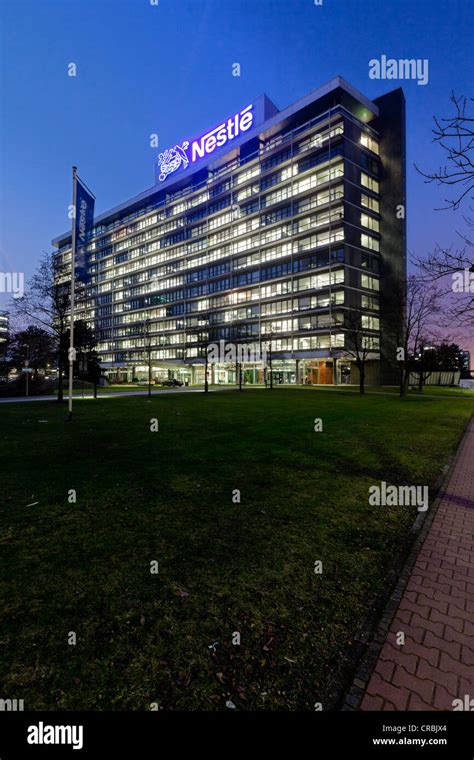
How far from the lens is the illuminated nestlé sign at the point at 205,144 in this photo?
65.1m

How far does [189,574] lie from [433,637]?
2.48 metres

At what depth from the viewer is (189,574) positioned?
3.75 metres

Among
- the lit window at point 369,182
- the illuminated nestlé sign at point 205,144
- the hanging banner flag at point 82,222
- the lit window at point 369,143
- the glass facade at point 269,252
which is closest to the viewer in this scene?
the hanging banner flag at point 82,222

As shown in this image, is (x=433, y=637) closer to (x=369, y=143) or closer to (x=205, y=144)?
(x=369, y=143)

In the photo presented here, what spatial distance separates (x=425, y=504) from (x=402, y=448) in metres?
4.46

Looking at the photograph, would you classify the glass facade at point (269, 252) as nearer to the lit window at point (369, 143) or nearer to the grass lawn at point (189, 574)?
the lit window at point (369, 143)

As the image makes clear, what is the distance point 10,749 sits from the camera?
237 centimetres

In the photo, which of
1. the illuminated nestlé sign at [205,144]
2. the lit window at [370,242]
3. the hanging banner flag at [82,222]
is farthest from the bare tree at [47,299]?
the illuminated nestlé sign at [205,144]

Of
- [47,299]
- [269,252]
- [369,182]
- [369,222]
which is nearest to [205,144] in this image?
[269,252]

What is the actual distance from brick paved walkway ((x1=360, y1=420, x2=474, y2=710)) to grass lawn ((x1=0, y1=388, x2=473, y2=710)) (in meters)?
0.31

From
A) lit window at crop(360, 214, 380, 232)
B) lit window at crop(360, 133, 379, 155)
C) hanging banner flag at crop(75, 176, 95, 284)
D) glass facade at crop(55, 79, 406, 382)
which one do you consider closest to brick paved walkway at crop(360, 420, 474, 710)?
hanging banner flag at crop(75, 176, 95, 284)

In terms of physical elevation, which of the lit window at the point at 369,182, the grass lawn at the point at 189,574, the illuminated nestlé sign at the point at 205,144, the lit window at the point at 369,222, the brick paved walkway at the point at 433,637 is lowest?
the brick paved walkway at the point at 433,637

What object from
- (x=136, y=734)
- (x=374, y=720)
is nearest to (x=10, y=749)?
(x=136, y=734)

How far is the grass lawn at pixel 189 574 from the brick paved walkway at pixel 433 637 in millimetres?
306
